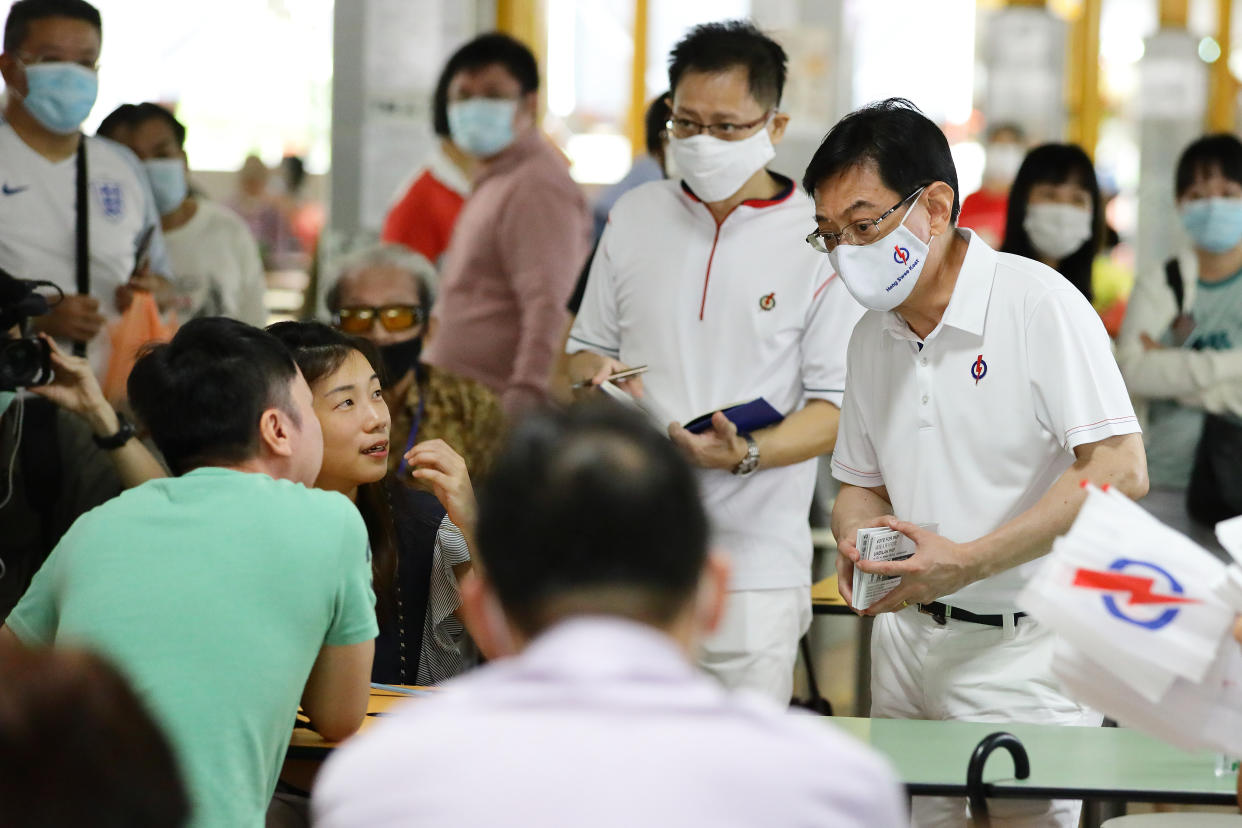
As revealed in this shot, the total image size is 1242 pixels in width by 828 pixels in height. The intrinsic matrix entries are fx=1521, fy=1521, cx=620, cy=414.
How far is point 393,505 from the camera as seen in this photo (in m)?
3.17

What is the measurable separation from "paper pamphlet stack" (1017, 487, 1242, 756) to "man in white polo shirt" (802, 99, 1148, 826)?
2.04 ft

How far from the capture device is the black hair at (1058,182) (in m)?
4.18

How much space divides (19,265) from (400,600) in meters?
1.64

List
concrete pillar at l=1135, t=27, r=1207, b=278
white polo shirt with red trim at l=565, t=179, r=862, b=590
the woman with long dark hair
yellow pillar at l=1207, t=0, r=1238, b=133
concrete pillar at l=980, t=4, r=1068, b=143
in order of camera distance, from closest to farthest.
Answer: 1. the woman with long dark hair
2. white polo shirt with red trim at l=565, t=179, r=862, b=590
3. concrete pillar at l=980, t=4, r=1068, b=143
4. concrete pillar at l=1135, t=27, r=1207, b=278
5. yellow pillar at l=1207, t=0, r=1238, b=133

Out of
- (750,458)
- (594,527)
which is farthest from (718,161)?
(594,527)

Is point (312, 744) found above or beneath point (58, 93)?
beneath

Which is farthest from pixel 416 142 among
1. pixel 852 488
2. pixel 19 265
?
pixel 852 488

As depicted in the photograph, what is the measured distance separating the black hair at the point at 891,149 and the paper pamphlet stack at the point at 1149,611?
0.92 metres

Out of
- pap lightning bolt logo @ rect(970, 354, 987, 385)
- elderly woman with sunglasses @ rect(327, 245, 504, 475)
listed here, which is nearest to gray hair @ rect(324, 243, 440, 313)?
elderly woman with sunglasses @ rect(327, 245, 504, 475)

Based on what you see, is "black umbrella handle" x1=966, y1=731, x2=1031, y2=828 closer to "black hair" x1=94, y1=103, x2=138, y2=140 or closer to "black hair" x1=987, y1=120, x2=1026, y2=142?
"black hair" x1=94, y1=103, x2=138, y2=140

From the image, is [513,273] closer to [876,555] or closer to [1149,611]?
[876,555]

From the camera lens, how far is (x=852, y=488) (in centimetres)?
283

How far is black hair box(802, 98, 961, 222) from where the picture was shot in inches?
101

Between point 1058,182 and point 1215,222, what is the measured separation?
57 centimetres
